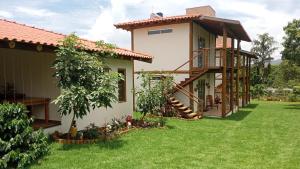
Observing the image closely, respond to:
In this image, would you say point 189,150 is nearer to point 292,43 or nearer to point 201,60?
point 201,60

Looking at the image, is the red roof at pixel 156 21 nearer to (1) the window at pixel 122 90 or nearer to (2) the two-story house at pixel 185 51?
(2) the two-story house at pixel 185 51

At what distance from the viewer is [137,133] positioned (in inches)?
464

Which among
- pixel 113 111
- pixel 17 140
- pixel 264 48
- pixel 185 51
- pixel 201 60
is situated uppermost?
pixel 264 48

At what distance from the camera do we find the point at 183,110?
16.9 metres

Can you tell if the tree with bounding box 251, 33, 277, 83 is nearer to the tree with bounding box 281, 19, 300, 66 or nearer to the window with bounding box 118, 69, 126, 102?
the tree with bounding box 281, 19, 300, 66

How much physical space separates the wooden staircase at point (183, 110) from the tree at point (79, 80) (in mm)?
7277

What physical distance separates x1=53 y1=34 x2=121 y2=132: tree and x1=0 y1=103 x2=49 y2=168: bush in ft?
5.13

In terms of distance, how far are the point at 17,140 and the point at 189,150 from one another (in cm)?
459

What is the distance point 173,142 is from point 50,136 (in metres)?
3.88

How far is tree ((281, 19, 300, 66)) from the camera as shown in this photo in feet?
81.1

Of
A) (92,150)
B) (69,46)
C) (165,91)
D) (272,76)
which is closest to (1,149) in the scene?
(92,150)

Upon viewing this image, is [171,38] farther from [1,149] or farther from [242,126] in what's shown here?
[1,149]

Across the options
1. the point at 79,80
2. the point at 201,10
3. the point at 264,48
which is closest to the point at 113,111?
the point at 79,80

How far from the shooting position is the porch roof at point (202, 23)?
1670 cm
